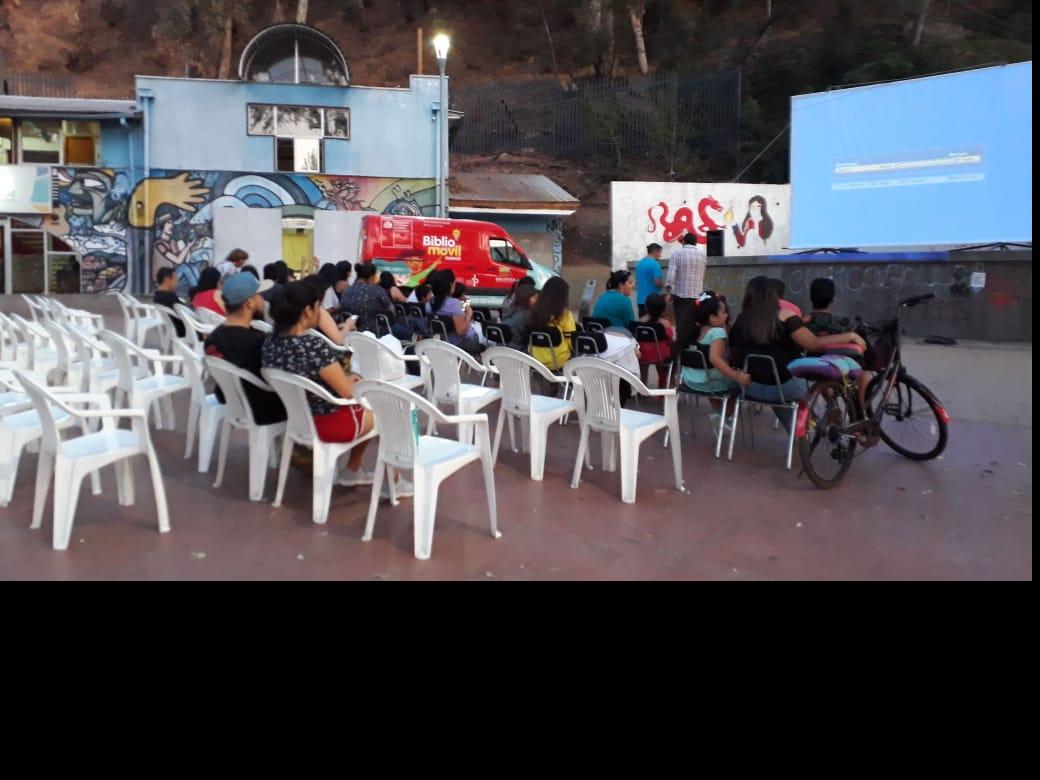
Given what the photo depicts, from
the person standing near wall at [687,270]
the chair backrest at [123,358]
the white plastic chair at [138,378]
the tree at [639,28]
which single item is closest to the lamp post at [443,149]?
the person standing near wall at [687,270]

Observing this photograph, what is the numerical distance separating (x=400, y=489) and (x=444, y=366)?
119 cm

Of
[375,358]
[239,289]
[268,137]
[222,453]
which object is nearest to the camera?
[239,289]

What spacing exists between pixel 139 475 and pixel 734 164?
2841cm

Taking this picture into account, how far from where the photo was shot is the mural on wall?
856 inches

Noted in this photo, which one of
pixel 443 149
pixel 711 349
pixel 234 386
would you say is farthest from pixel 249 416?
pixel 443 149

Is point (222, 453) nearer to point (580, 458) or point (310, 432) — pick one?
point (310, 432)

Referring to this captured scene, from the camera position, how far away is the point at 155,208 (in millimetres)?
21969

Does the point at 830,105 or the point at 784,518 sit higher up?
the point at 830,105

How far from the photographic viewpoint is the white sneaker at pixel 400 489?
17.5ft

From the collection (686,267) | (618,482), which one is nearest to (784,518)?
(618,482)

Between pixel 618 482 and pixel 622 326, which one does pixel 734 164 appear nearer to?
pixel 622 326

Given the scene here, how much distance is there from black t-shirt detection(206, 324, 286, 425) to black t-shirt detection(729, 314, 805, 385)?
296 cm

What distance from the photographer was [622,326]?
834 centimetres

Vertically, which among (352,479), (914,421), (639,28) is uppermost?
(639,28)
